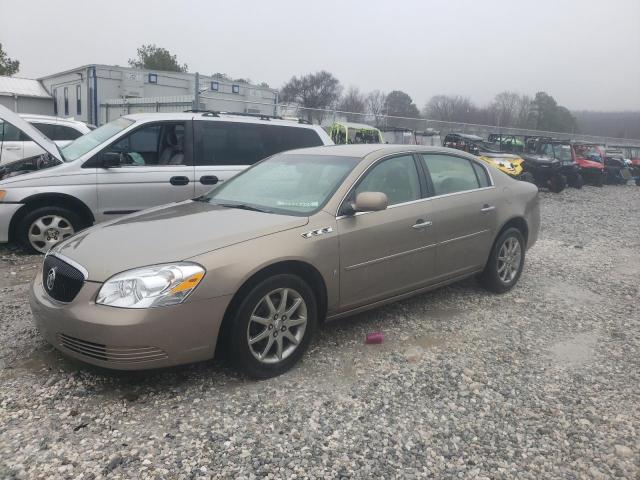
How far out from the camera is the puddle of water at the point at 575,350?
152 inches

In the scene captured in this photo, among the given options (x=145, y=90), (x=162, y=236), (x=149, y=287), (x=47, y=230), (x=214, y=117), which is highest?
(x=145, y=90)

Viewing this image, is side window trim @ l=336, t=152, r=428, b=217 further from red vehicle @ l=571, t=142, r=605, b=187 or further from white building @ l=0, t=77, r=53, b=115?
white building @ l=0, t=77, r=53, b=115

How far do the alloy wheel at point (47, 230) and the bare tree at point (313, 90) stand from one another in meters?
47.0

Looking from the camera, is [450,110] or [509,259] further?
[450,110]

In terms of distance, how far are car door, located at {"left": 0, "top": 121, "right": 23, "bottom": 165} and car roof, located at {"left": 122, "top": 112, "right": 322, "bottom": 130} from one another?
11.5ft

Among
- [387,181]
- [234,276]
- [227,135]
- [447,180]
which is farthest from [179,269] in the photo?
[227,135]

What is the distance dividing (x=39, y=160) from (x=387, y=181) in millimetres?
4912

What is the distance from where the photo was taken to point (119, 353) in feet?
9.29

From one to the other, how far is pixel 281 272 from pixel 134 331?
0.95m

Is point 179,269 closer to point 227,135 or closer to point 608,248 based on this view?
point 227,135

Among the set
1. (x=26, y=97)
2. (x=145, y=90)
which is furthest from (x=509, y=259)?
(x=26, y=97)

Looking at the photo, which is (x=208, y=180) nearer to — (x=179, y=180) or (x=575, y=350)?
(x=179, y=180)

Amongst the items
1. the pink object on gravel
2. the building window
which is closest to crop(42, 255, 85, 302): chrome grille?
the pink object on gravel

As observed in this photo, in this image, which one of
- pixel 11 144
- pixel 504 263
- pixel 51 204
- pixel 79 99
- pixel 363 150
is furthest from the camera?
pixel 79 99
